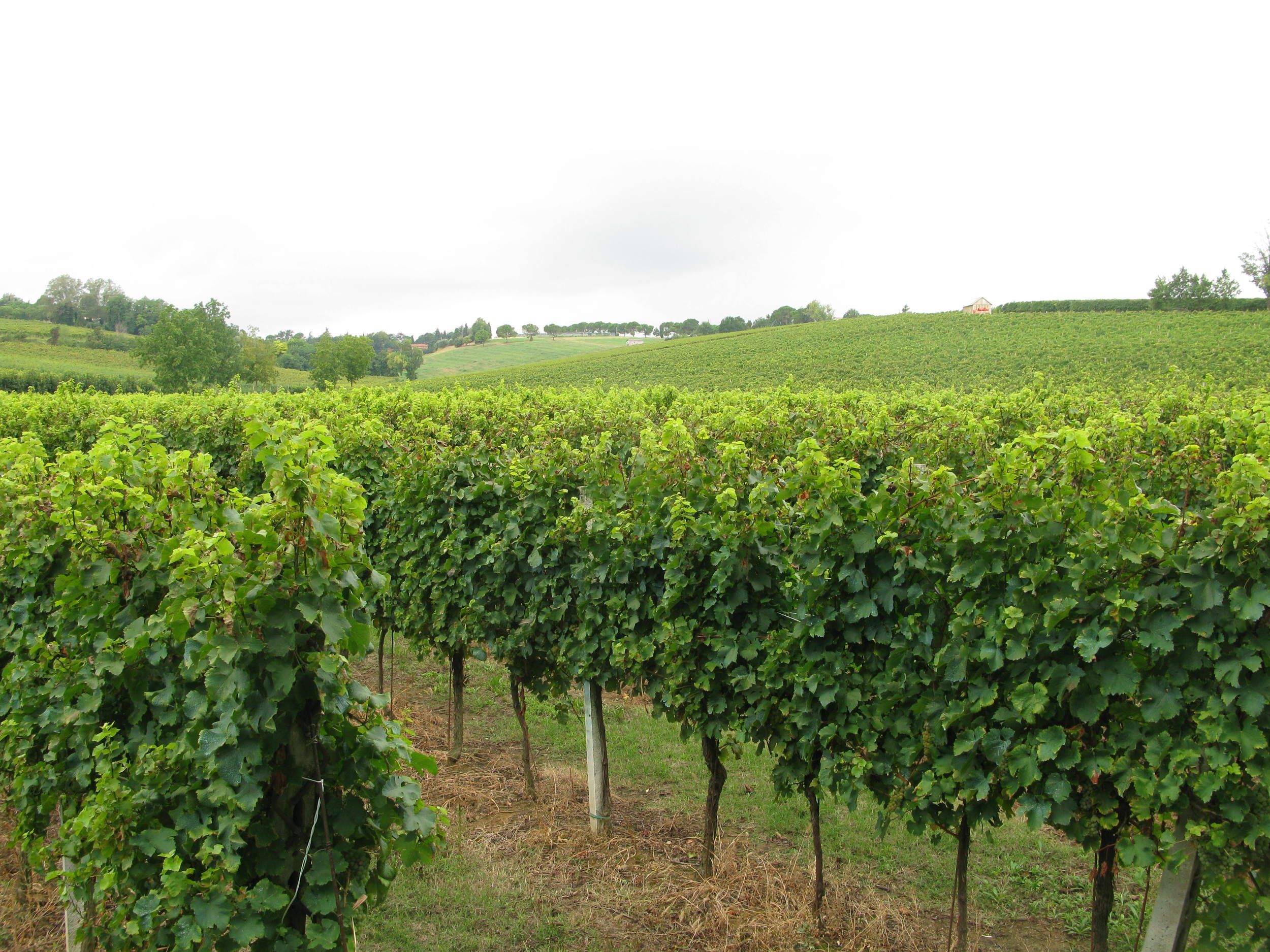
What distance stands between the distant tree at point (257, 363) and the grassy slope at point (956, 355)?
61.2 ft

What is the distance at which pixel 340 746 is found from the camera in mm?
3260

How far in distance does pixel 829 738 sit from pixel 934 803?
624 millimetres

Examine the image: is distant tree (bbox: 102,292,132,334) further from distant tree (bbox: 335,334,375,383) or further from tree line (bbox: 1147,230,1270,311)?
tree line (bbox: 1147,230,1270,311)

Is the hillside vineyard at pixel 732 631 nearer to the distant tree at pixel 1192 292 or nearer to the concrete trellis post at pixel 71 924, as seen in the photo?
the concrete trellis post at pixel 71 924

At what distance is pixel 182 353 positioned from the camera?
194ft

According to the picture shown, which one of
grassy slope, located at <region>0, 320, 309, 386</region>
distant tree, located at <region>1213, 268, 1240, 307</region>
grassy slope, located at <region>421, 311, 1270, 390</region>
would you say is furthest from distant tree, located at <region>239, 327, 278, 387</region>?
distant tree, located at <region>1213, 268, 1240, 307</region>

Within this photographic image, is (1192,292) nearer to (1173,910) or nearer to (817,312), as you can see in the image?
(817,312)

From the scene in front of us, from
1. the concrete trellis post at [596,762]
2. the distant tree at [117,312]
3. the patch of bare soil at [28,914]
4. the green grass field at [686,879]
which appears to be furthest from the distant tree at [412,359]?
the patch of bare soil at [28,914]

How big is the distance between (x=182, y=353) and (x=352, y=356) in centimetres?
1287

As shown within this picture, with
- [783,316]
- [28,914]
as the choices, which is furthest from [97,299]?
[28,914]

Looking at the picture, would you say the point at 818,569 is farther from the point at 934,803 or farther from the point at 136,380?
the point at 136,380

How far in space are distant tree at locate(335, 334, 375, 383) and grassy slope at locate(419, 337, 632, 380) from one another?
465 inches

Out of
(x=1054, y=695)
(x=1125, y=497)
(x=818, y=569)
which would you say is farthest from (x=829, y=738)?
(x=1125, y=497)

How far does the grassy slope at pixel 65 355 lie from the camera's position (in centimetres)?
5812
